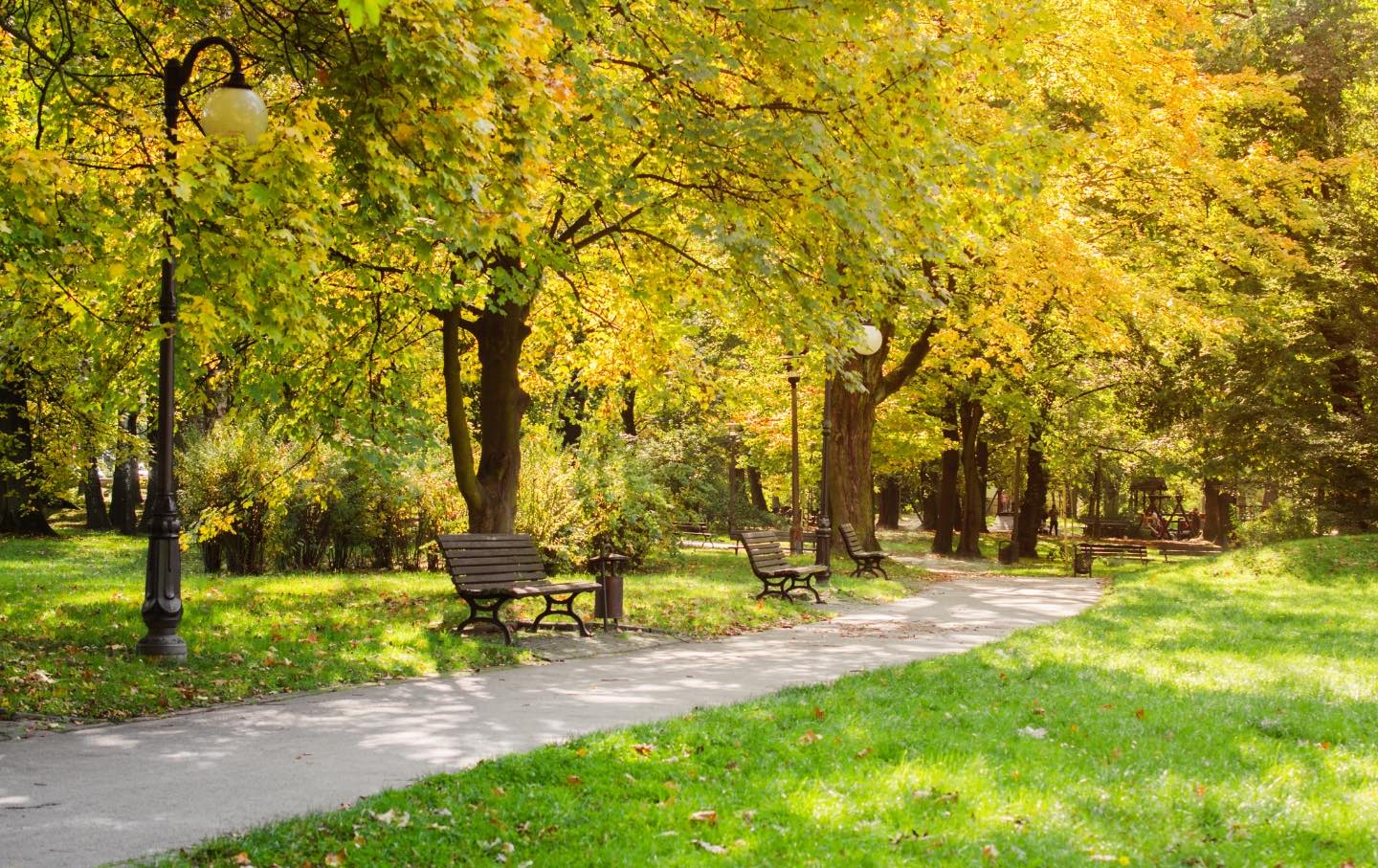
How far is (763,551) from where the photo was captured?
16.3 m

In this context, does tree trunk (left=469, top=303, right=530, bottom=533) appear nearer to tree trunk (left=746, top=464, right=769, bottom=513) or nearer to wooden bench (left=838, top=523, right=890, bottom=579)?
wooden bench (left=838, top=523, right=890, bottom=579)

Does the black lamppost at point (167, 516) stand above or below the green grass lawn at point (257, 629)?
above

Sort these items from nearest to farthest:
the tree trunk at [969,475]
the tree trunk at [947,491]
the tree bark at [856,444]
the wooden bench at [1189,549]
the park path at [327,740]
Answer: the park path at [327,740] → the tree bark at [856,444] → the tree trunk at [969,475] → the tree trunk at [947,491] → the wooden bench at [1189,549]

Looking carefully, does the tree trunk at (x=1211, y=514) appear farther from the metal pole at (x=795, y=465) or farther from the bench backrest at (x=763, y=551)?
the bench backrest at (x=763, y=551)

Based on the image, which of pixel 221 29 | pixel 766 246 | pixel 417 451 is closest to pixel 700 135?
pixel 766 246

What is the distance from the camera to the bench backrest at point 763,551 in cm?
1580

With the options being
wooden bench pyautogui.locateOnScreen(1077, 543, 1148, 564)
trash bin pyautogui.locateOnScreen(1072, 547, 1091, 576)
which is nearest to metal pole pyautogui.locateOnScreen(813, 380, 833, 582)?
trash bin pyautogui.locateOnScreen(1072, 547, 1091, 576)

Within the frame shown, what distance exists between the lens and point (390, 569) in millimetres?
20203

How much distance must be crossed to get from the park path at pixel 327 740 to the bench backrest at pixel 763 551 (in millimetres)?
3391

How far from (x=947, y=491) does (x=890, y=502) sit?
63.6 feet

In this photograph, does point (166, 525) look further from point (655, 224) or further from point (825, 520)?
point (825, 520)

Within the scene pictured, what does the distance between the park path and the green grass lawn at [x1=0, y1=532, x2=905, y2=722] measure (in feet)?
1.74

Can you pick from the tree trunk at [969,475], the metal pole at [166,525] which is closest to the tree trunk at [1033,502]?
the tree trunk at [969,475]

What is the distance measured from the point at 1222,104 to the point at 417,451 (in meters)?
15.8
